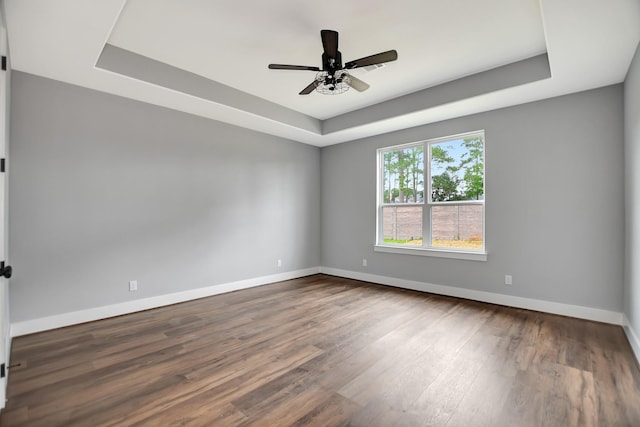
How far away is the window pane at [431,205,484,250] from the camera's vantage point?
4.38 m

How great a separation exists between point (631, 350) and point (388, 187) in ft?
11.8

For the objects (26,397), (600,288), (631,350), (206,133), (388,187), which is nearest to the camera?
(26,397)

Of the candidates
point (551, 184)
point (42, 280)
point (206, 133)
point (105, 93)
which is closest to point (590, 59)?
point (551, 184)

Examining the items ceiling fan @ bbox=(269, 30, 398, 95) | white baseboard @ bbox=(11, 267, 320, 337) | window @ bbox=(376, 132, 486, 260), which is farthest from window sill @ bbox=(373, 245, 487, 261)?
ceiling fan @ bbox=(269, 30, 398, 95)

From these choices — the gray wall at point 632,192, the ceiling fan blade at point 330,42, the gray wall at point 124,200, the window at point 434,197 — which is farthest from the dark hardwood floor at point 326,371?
the ceiling fan blade at point 330,42

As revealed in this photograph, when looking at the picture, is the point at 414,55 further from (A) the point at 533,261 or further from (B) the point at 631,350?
(B) the point at 631,350

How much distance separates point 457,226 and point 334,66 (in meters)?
3.06

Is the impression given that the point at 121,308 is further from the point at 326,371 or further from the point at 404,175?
the point at 404,175

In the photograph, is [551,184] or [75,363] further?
[551,184]

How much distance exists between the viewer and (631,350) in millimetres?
2691

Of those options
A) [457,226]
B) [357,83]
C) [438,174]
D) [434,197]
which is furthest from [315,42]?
[457,226]

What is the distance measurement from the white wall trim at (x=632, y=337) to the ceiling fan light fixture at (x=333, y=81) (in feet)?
11.4

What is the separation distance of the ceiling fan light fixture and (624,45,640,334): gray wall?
8.32 ft

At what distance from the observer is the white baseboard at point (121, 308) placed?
3070 mm
